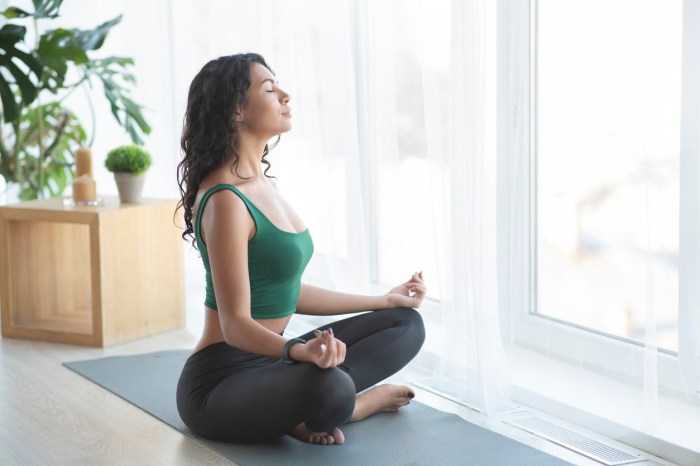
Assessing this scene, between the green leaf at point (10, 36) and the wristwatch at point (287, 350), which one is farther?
the green leaf at point (10, 36)

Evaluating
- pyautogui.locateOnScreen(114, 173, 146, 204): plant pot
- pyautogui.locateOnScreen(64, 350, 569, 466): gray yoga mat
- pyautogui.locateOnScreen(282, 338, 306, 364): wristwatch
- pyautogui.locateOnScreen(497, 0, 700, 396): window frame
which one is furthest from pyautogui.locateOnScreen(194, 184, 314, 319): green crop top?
pyautogui.locateOnScreen(114, 173, 146, 204): plant pot

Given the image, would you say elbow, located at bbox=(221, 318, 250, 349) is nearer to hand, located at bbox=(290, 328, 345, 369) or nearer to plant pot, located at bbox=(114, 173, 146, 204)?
hand, located at bbox=(290, 328, 345, 369)

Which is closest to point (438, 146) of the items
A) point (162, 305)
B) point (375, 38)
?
point (375, 38)

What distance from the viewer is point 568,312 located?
108 inches

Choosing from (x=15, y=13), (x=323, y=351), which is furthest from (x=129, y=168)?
(x=323, y=351)

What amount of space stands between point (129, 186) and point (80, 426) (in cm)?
110

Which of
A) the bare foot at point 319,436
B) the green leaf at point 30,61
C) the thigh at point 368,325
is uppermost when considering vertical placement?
the green leaf at point 30,61

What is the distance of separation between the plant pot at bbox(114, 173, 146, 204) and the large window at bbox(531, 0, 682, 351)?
143 cm

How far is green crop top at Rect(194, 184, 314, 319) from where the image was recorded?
7.82 feet

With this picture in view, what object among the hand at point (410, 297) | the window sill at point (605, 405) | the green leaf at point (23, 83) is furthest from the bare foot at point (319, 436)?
the green leaf at point (23, 83)

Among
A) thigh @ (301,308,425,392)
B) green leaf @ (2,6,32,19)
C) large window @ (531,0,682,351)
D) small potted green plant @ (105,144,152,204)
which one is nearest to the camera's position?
large window @ (531,0,682,351)

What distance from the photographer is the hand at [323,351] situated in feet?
Result: 7.15

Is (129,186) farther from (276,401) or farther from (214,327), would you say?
(276,401)

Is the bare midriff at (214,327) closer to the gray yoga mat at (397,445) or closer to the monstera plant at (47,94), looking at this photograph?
the gray yoga mat at (397,445)
